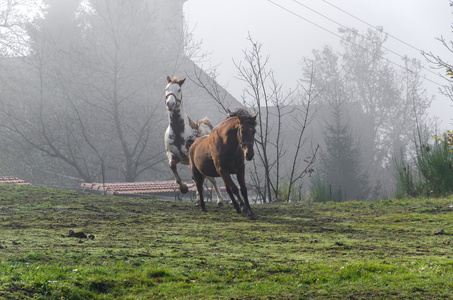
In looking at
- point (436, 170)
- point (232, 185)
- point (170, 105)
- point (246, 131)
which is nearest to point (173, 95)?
point (170, 105)

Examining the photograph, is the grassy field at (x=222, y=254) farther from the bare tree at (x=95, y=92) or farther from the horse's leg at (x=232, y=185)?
the bare tree at (x=95, y=92)

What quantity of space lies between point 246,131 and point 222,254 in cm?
354

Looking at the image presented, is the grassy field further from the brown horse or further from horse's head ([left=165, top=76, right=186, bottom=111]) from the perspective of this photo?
horse's head ([left=165, top=76, right=186, bottom=111])

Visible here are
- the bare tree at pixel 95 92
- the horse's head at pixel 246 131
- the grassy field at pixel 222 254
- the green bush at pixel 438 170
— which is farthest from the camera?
the bare tree at pixel 95 92

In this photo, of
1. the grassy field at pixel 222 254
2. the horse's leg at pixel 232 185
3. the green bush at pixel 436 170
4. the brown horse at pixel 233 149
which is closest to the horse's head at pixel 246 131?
the brown horse at pixel 233 149

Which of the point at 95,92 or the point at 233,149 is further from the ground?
the point at 95,92

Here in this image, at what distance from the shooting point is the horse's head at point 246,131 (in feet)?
32.5

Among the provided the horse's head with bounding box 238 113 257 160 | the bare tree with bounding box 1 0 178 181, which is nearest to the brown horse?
the horse's head with bounding box 238 113 257 160

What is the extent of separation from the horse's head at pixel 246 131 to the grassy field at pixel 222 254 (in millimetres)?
1242

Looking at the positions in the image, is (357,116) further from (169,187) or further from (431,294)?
(431,294)

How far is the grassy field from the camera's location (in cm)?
512

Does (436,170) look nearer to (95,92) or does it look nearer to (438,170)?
(438,170)

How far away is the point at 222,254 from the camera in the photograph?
6.79 m

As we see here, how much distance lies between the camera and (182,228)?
931 cm
